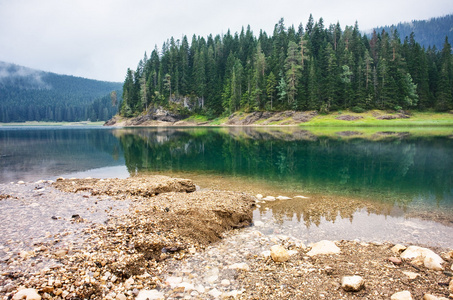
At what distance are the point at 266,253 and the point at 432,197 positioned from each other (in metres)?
12.3

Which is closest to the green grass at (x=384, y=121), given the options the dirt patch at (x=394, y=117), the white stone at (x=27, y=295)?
the dirt patch at (x=394, y=117)

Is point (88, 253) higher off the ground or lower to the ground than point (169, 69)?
lower

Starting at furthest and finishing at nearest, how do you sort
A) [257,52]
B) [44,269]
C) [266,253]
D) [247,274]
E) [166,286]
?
[257,52]
[266,253]
[247,274]
[166,286]
[44,269]

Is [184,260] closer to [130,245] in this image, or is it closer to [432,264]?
[130,245]

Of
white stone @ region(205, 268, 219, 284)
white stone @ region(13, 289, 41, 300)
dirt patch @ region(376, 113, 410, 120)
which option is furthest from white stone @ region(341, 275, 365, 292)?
dirt patch @ region(376, 113, 410, 120)

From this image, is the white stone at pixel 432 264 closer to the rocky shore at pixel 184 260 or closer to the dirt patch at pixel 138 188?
the rocky shore at pixel 184 260

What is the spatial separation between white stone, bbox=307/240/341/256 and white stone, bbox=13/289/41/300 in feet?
23.1

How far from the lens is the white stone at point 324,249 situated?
7.93m

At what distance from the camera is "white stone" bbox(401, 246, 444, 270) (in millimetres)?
6816

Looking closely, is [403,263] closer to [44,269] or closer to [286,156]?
[44,269]

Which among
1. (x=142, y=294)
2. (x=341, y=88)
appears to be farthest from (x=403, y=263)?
(x=341, y=88)

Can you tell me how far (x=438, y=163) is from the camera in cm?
2377

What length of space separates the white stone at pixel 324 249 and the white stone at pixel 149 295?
15.3 feet

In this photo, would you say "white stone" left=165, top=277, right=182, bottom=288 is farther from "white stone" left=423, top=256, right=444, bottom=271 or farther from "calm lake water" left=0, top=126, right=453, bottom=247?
"white stone" left=423, top=256, right=444, bottom=271
